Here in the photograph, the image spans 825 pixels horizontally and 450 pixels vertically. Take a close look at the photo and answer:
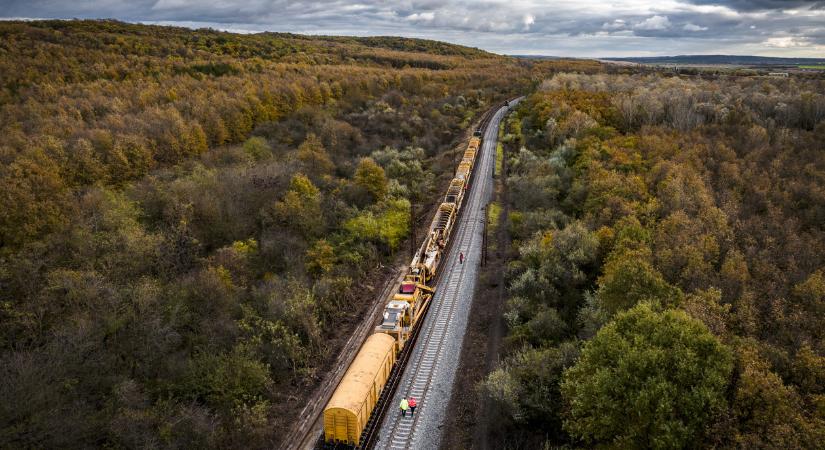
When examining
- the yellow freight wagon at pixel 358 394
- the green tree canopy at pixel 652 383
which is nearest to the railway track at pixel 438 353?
the yellow freight wagon at pixel 358 394

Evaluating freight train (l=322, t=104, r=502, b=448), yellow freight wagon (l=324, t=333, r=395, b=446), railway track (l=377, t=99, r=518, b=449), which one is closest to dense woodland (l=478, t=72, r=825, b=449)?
railway track (l=377, t=99, r=518, b=449)

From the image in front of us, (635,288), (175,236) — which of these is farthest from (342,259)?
(635,288)

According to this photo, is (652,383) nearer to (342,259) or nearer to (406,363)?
(406,363)

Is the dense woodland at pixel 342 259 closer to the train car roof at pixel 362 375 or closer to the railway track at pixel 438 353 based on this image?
the railway track at pixel 438 353

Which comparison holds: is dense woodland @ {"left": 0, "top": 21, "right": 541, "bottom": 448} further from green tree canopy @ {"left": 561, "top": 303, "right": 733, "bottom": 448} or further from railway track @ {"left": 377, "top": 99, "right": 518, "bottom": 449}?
green tree canopy @ {"left": 561, "top": 303, "right": 733, "bottom": 448}

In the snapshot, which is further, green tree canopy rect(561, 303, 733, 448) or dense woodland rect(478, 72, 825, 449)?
dense woodland rect(478, 72, 825, 449)

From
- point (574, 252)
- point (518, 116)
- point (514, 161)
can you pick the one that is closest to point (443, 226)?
point (574, 252)

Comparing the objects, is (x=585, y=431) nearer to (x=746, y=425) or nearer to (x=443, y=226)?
(x=746, y=425)
